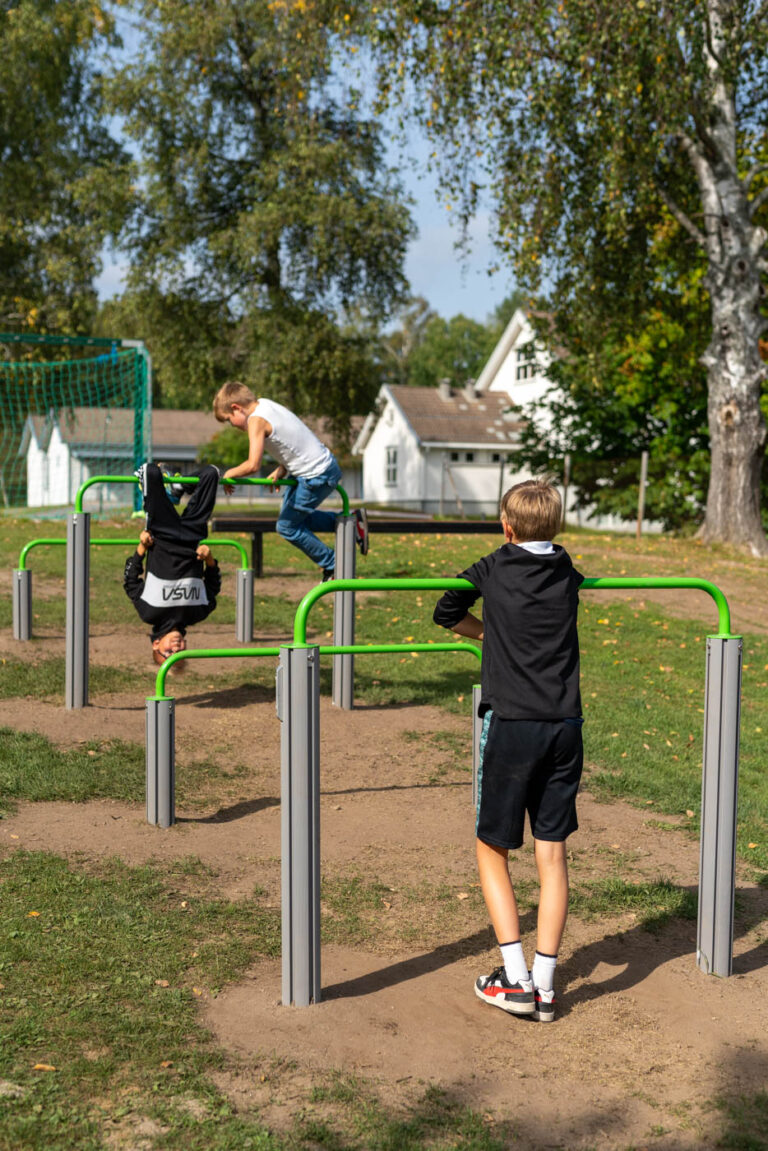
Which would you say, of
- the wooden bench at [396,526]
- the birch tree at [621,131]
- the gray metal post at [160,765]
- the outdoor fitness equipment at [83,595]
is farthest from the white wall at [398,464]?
the gray metal post at [160,765]

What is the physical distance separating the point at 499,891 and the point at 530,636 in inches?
30.2

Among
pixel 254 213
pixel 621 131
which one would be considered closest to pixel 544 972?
pixel 621 131

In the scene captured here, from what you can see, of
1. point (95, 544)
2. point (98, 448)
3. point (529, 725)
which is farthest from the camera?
point (98, 448)

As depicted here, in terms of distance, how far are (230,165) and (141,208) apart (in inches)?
79.9

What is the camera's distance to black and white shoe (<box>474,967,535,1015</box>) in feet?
10.9

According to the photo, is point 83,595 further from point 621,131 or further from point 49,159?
point 49,159

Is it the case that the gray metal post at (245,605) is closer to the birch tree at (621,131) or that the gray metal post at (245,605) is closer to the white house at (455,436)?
the birch tree at (621,131)

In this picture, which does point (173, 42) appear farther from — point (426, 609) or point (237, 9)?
point (426, 609)

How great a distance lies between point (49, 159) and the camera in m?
25.1

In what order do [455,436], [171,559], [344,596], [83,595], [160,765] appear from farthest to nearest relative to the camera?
[455,436] → [344,596] → [83,595] → [171,559] → [160,765]

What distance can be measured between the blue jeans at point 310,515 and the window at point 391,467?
134 feet

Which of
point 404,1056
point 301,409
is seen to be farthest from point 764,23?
point 404,1056

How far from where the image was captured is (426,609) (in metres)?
10.4

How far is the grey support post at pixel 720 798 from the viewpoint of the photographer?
368 centimetres
